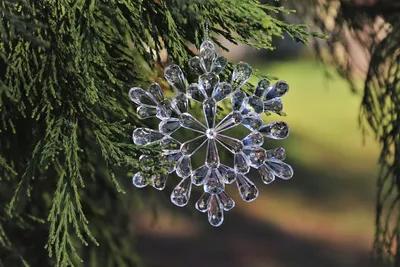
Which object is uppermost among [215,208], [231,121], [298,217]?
[298,217]

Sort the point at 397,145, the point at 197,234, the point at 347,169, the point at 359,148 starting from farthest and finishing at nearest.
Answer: the point at 359,148
the point at 347,169
the point at 197,234
the point at 397,145

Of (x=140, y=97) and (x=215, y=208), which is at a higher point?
(x=140, y=97)

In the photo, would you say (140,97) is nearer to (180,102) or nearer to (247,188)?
(180,102)

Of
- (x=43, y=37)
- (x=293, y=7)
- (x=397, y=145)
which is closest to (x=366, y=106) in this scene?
(x=397, y=145)

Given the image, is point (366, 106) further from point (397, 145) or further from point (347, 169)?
point (347, 169)

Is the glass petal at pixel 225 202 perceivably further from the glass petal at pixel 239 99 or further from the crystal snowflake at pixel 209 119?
the glass petal at pixel 239 99

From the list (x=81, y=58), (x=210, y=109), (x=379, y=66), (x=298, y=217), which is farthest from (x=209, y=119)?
(x=298, y=217)
